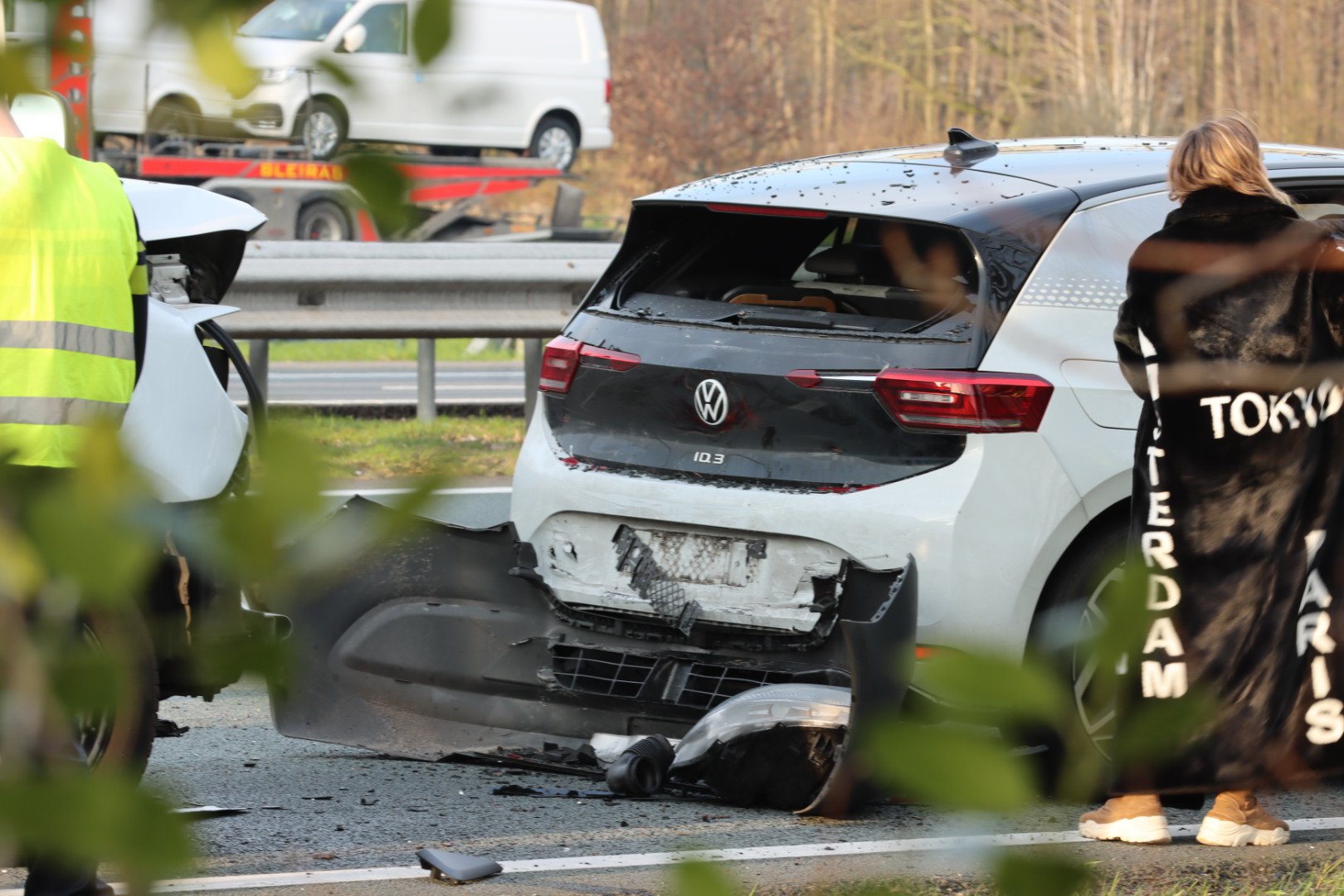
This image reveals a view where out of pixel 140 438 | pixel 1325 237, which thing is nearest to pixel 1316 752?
pixel 1325 237

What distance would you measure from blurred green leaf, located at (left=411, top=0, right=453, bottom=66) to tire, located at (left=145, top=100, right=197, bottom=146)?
0.38 feet

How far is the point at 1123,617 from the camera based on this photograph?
3.19ft

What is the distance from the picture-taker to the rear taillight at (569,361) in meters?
4.52

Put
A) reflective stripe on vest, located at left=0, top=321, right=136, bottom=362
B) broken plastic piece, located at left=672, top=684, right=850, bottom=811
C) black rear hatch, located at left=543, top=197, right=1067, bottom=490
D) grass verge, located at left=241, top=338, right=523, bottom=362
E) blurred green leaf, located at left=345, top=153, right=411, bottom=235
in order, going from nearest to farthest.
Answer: blurred green leaf, located at left=345, top=153, right=411, bottom=235
reflective stripe on vest, located at left=0, top=321, right=136, bottom=362
broken plastic piece, located at left=672, top=684, right=850, bottom=811
black rear hatch, located at left=543, top=197, right=1067, bottom=490
grass verge, located at left=241, top=338, right=523, bottom=362

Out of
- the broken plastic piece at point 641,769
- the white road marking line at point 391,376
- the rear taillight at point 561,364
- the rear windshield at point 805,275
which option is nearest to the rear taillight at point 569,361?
the rear taillight at point 561,364

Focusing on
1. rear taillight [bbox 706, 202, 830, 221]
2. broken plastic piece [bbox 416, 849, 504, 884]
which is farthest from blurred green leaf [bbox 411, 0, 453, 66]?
rear taillight [bbox 706, 202, 830, 221]

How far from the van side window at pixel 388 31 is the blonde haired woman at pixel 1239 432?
9.49ft

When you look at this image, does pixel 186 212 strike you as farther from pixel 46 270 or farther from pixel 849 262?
pixel 46 270

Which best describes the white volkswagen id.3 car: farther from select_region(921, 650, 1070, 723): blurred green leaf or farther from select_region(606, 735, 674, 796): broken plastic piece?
select_region(921, 650, 1070, 723): blurred green leaf

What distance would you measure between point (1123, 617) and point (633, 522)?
135 inches

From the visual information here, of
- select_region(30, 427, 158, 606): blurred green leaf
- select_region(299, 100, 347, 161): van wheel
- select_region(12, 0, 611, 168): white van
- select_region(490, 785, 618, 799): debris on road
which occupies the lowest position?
select_region(490, 785, 618, 799): debris on road

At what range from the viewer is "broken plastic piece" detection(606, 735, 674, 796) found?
4.20 m

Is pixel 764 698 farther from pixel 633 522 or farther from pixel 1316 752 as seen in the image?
pixel 1316 752

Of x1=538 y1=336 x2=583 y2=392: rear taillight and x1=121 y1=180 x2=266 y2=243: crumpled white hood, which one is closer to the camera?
x1=121 y1=180 x2=266 y2=243: crumpled white hood
